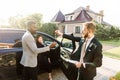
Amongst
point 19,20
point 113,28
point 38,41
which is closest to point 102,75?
point 38,41

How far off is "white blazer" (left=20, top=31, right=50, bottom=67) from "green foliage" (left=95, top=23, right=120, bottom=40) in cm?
2702

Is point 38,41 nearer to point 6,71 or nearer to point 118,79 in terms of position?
point 6,71

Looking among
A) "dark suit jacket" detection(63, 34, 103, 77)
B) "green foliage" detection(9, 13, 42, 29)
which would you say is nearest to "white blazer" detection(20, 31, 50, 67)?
"dark suit jacket" detection(63, 34, 103, 77)

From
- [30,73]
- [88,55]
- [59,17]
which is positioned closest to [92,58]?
[88,55]

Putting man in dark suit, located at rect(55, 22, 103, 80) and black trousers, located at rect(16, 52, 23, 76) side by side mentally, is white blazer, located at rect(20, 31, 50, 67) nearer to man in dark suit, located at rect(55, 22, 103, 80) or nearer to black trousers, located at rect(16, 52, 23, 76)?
black trousers, located at rect(16, 52, 23, 76)

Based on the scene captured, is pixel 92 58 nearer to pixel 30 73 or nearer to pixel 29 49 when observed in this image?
pixel 29 49

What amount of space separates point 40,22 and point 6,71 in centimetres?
2954

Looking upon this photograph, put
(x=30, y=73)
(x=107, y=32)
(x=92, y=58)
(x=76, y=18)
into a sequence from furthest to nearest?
1. (x=76, y=18)
2. (x=107, y=32)
3. (x=30, y=73)
4. (x=92, y=58)

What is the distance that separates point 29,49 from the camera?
4.29 meters

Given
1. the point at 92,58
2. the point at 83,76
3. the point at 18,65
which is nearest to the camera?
the point at 92,58

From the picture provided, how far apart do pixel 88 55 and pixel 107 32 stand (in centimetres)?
2802

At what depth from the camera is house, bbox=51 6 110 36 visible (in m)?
38.1

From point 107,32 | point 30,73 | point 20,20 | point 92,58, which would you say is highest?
point 20,20

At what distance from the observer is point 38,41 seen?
217 inches
